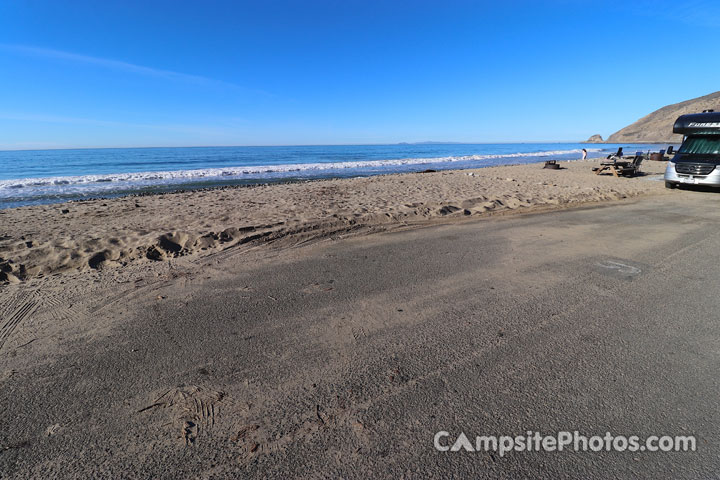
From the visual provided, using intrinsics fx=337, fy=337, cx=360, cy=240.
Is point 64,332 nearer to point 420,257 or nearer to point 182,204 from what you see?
point 420,257

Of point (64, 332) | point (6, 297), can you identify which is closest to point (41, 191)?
point (6, 297)

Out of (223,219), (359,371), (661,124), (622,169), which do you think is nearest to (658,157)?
(622,169)

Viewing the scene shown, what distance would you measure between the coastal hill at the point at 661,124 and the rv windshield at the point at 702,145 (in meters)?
125

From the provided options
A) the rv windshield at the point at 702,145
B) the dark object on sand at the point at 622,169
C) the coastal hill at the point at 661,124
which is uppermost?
the coastal hill at the point at 661,124

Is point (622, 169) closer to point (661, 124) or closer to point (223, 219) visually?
point (223, 219)

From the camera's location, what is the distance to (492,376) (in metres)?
2.54

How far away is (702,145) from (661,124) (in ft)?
509

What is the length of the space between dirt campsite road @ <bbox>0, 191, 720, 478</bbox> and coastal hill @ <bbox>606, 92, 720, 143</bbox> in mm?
139563

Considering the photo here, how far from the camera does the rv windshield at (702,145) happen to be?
1207cm

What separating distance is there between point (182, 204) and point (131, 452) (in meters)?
9.79

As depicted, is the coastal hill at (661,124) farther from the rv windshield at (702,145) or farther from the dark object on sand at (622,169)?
the rv windshield at (702,145)

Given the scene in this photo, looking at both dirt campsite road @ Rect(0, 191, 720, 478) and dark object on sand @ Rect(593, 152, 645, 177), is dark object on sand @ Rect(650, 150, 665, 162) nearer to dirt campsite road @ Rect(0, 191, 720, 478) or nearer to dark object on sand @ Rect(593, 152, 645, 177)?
dark object on sand @ Rect(593, 152, 645, 177)

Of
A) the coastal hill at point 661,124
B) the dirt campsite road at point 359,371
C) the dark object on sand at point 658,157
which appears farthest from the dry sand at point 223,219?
the coastal hill at point 661,124

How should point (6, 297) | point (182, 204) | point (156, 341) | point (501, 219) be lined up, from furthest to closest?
point (182, 204), point (501, 219), point (6, 297), point (156, 341)
